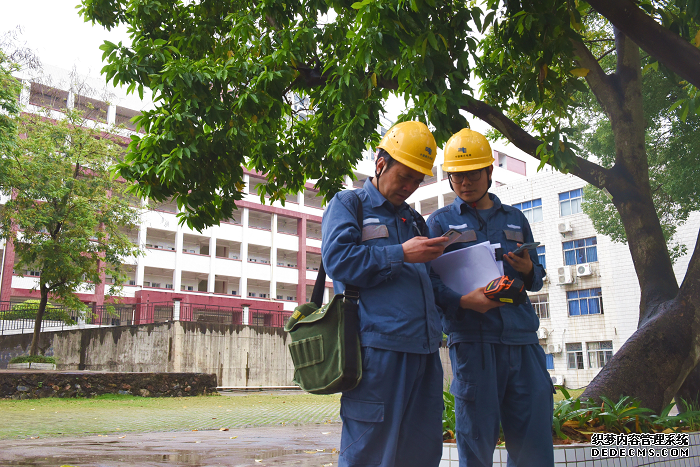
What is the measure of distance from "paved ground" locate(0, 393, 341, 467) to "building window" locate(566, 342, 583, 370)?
863 inches

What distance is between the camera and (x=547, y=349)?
98.8 feet

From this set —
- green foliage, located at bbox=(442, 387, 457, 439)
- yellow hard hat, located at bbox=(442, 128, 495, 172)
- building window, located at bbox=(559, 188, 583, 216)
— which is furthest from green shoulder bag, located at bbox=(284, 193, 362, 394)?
building window, located at bbox=(559, 188, 583, 216)

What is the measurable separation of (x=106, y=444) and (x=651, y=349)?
5.47 meters

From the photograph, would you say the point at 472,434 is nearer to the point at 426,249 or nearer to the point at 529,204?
the point at 426,249

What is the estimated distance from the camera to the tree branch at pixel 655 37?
366 centimetres

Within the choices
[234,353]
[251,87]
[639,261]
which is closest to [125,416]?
[251,87]

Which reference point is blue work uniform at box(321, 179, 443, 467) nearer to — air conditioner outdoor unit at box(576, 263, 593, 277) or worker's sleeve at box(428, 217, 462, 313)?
worker's sleeve at box(428, 217, 462, 313)

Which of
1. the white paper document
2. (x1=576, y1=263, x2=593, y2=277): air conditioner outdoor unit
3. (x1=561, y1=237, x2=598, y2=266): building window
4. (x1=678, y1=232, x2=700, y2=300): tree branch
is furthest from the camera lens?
(x1=561, y1=237, x2=598, y2=266): building window

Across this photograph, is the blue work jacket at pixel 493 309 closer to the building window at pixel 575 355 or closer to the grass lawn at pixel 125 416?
the grass lawn at pixel 125 416

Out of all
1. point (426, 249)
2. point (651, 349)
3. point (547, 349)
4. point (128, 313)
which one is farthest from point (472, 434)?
point (547, 349)

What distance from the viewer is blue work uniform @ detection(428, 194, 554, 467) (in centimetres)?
272

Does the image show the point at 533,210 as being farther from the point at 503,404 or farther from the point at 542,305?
the point at 503,404

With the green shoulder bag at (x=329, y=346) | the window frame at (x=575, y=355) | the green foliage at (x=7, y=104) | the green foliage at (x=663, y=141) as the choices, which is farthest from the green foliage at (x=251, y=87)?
the window frame at (x=575, y=355)

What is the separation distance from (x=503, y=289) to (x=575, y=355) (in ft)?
97.1
